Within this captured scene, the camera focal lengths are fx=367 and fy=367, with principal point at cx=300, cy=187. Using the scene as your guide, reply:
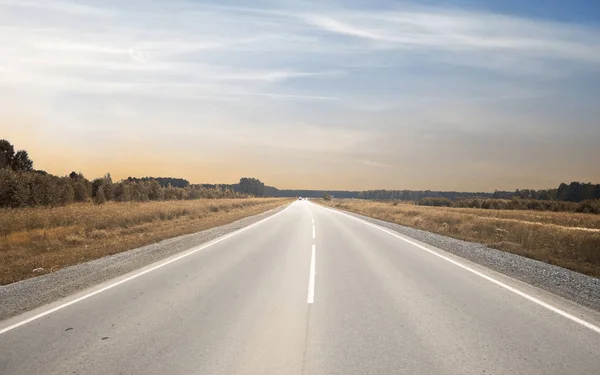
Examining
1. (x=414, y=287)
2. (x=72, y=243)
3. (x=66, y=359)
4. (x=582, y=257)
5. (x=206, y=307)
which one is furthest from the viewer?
(x=72, y=243)

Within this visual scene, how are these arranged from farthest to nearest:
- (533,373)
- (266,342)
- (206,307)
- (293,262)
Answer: (293,262) → (206,307) → (266,342) → (533,373)

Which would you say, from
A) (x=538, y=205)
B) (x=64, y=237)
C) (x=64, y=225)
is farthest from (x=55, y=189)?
(x=538, y=205)

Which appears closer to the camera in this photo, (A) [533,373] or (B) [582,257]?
(A) [533,373]

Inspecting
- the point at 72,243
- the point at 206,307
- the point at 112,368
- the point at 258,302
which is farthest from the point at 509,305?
the point at 72,243

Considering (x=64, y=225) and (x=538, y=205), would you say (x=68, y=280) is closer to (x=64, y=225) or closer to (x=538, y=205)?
(x=64, y=225)

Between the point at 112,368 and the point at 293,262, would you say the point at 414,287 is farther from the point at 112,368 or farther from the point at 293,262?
the point at 112,368

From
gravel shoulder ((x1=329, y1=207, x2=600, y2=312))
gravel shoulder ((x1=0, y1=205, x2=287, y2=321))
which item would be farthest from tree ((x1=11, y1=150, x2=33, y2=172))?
gravel shoulder ((x1=329, y1=207, x2=600, y2=312))

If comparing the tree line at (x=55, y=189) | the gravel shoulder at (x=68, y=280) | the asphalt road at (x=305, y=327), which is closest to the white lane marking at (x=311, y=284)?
the asphalt road at (x=305, y=327)

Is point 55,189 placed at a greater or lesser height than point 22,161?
lesser

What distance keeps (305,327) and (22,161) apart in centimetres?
9069

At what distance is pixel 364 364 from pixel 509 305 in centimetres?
381

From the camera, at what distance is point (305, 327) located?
17.2ft

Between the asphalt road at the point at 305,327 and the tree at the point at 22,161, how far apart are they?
83020mm

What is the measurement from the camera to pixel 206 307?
6.16 m
